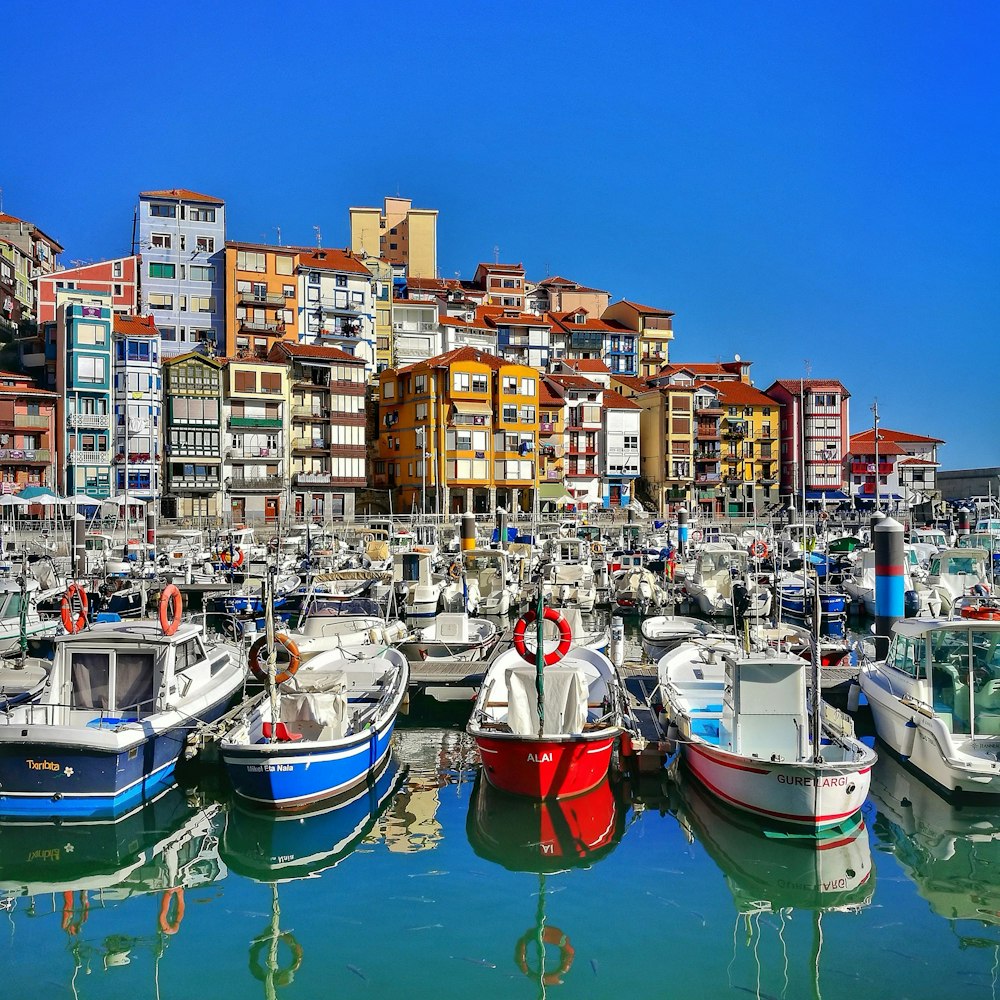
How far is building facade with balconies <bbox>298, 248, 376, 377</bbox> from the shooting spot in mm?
86125

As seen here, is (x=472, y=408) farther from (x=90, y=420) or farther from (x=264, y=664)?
(x=264, y=664)

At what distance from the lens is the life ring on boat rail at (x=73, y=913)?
13633 millimetres

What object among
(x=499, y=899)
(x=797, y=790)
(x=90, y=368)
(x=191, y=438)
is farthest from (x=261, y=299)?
(x=499, y=899)

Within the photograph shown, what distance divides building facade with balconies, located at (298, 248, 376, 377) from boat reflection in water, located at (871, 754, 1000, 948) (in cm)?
7073

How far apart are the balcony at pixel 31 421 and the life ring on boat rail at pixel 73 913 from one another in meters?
59.8

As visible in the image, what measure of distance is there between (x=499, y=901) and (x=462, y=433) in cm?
6800

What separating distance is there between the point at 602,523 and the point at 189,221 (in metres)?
41.9

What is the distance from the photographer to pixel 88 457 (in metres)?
69.4

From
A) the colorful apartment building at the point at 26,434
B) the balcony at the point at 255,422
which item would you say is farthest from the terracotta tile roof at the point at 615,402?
the colorful apartment building at the point at 26,434

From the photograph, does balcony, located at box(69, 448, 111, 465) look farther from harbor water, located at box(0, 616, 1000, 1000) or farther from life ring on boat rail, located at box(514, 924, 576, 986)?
life ring on boat rail, located at box(514, 924, 576, 986)

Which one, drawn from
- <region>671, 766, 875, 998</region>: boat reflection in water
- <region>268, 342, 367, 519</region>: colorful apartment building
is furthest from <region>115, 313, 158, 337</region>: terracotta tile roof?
<region>671, 766, 875, 998</region>: boat reflection in water

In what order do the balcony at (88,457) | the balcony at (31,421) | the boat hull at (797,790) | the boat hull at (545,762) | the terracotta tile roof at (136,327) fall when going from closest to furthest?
the boat hull at (797,790), the boat hull at (545,762), the balcony at (31,421), the balcony at (88,457), the terracotta tile roof at (136,327)

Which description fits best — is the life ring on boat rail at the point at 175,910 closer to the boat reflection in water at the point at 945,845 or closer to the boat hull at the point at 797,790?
the boat hull at the point at 797,790

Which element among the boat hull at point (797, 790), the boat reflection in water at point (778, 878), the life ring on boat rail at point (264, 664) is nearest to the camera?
the boat reflection in water at point (778, 878)
